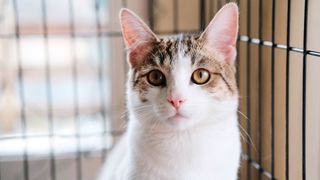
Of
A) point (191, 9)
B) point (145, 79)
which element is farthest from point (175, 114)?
point (191, 9)

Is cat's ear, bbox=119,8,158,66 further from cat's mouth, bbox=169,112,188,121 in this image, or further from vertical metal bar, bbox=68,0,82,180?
vertical metal bar, bbox=68,0,82,180

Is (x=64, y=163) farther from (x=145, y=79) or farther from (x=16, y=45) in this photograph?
(x=145, y=79)

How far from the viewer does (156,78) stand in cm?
96

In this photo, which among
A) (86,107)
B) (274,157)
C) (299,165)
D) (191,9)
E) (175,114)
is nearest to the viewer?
(175,114)

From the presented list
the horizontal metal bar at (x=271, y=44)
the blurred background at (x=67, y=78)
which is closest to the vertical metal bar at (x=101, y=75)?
the blurred background at (x=67, y=78)

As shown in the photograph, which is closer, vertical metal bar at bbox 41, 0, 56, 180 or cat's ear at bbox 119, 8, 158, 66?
cat's ear at bbox 119, 8, 158, 66

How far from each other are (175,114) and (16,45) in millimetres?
1034

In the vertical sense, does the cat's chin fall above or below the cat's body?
above

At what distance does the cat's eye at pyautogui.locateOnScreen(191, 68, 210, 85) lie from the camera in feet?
3.08

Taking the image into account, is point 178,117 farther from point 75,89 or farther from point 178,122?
point 75,89

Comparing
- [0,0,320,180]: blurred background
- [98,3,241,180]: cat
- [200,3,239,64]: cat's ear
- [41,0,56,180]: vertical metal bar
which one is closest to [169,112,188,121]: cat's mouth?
[98,3,241,180]: cat

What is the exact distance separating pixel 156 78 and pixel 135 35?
11cm

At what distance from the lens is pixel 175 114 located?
914 mm

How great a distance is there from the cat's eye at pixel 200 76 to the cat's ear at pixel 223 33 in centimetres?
7
